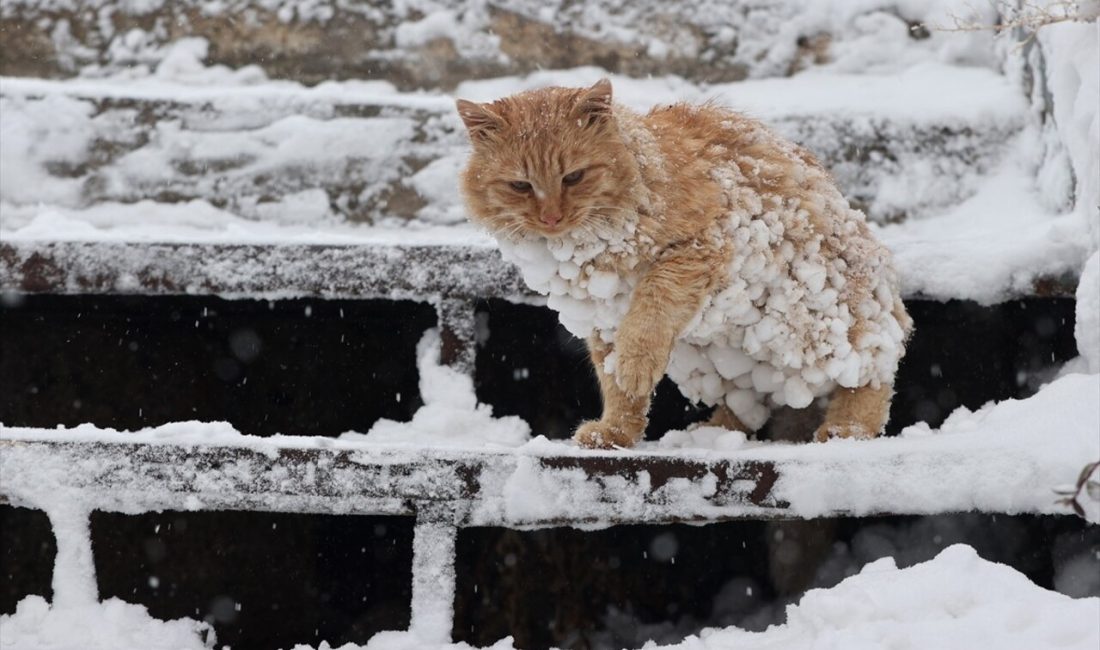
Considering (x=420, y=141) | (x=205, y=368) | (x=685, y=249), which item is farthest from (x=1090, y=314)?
(x=205, y=368)

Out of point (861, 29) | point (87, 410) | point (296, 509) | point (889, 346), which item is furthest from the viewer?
point (861, 29)

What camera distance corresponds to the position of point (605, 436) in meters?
2.97

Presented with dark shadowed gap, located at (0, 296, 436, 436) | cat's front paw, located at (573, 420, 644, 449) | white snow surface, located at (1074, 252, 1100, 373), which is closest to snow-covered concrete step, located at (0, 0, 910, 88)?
dark shadowed gap, located at (0, 296, 436, 436)

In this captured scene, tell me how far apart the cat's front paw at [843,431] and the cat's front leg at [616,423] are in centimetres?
51

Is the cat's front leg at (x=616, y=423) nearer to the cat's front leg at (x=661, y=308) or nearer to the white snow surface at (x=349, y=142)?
the cat's front leg at (x=661, y=308)

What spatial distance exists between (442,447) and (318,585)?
1763 mm

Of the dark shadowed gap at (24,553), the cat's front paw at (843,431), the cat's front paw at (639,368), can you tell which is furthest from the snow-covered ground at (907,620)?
the dark shadowed gap at (24,553)

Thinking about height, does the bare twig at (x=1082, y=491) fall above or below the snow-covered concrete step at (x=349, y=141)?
above

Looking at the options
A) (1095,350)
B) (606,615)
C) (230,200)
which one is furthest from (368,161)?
(1095,350)

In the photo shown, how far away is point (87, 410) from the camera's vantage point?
4152 millimetres

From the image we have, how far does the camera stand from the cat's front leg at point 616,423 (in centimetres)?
294

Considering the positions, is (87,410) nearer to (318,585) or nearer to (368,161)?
(318,585)

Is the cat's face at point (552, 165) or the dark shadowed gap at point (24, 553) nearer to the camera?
the cat's face at point (552, 165)

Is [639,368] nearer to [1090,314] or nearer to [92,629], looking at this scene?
[1090,314]
